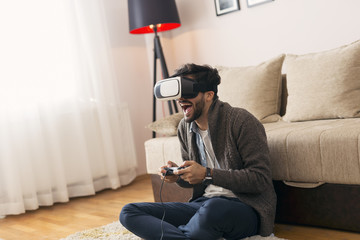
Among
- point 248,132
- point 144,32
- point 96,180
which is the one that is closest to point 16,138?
point 96,180

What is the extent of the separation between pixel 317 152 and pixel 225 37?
1.83 meters

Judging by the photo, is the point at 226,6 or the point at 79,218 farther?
the point at 226,6

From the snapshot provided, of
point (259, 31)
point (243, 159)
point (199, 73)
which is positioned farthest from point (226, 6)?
point (243, 159)

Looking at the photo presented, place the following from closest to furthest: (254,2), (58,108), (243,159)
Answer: (243,159) < (254,2) < (58,108)

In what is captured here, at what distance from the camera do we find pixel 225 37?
363 centimetres

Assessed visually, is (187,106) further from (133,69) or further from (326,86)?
(133,69)

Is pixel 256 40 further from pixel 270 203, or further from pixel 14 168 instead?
pixel 14 168

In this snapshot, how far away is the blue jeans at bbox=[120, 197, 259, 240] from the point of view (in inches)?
72.1

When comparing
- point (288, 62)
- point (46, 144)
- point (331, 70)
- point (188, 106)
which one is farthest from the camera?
point (46, 144)

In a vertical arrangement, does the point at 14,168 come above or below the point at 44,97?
below

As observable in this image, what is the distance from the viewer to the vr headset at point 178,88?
6.24 ft

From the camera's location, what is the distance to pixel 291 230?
2139mm

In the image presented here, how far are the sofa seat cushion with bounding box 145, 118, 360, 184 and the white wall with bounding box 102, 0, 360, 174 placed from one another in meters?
0.92

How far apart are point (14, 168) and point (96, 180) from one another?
72cm
